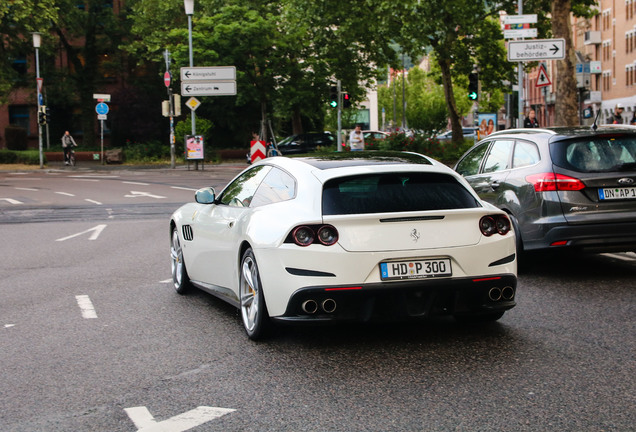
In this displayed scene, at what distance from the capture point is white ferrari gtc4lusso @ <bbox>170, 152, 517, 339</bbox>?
21.0 feet

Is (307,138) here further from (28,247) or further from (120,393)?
(120,393)

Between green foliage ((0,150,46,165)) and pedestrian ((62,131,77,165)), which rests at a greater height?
pedestrian ((62,131,77,165))

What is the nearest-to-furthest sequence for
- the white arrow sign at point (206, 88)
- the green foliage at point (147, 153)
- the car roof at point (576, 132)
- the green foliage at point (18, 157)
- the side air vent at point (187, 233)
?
the side air vent at point (187, 233), the car roof at point (576, 132), the white arrow sign at point (206, 88), the green foliage at point (18, 157), the green foliage at point (147, 153)

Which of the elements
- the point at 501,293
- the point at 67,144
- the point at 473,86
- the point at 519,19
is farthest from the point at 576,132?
the point at 67,144

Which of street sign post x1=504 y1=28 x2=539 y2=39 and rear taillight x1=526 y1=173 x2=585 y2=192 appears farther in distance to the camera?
street sign post x1=504 y1=28 x2=539 y2=39

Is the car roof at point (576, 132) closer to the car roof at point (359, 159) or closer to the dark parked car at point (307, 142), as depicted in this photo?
the car roof at point (359, 159)

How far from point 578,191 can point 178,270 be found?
→ 13.4 ft

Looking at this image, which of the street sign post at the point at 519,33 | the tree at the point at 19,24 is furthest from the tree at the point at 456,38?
the tree at the point at 19,24

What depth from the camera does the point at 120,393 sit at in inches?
217

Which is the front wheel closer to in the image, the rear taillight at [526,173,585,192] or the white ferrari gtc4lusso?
the white ferrari gtc4lusso

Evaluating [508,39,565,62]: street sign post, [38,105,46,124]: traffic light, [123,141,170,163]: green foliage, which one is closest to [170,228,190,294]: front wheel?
[508,39,565,62]: street sign post

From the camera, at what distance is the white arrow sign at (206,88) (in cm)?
4018

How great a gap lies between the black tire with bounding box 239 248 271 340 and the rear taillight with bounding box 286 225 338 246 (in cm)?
51

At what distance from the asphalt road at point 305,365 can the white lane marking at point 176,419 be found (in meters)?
0.01
